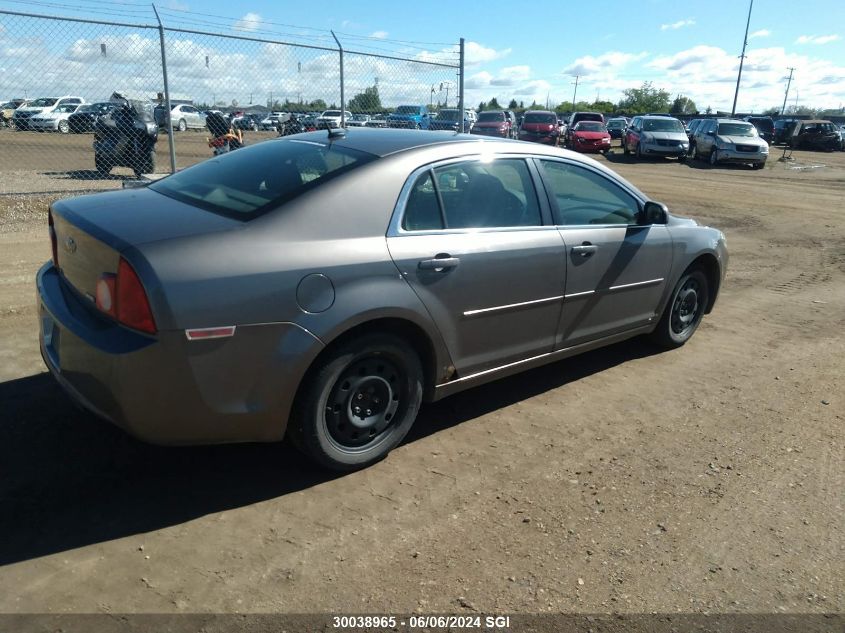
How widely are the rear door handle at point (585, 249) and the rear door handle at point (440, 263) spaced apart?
99 cm

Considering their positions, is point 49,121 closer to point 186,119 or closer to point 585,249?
point 186,119

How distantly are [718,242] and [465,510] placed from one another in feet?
11.5

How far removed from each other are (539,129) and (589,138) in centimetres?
223

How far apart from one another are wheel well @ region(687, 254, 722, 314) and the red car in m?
24.6

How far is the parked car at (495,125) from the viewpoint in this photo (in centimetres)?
2575

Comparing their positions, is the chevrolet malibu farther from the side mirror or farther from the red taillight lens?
the side mirror

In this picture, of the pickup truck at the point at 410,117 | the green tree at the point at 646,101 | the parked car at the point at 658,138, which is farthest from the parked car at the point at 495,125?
the green tree at the point at 646,101

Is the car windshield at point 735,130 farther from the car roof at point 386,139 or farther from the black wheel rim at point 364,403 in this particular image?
the black wheel rim at point 364,403

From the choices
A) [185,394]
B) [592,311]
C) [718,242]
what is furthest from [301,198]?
[718,242]

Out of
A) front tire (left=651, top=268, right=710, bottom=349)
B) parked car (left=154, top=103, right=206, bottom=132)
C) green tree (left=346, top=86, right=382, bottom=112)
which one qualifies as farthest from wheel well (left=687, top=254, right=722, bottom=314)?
parked car (left=154, top=103, right=206, bottom=132)

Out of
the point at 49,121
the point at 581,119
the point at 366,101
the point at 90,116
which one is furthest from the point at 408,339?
the point at 581,119

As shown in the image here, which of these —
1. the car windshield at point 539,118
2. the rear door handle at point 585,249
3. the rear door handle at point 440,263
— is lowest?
the rear door handle at point 585,249

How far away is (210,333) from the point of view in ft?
8.77

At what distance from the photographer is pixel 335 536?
287 centimetres
